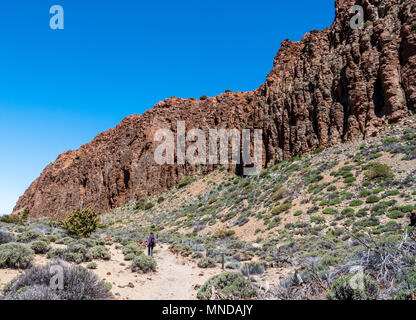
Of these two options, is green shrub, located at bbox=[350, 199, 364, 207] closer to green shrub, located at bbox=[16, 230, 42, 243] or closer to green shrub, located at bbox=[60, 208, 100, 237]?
green shrub, located at bbox=[60, 208, 100, 237]

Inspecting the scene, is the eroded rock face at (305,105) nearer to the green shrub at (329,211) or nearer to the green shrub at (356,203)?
the green shrub at (356,203)

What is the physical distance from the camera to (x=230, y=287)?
6.51 metres

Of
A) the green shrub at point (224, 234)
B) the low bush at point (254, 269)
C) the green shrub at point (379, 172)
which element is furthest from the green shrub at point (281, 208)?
the low bush at point (254, 269)

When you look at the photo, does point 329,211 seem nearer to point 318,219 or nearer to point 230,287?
point 318,219

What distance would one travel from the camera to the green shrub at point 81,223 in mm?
17203

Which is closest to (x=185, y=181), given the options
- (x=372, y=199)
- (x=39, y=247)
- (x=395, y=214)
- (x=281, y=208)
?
(x=281, y=208)

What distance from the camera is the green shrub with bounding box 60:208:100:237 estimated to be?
56.4ft

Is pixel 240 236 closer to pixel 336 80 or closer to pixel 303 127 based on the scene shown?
pixel 303 127

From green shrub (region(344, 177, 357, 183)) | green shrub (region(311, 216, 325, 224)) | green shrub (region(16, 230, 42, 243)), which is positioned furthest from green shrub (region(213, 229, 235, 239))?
green shrub (region(16, 230, 42, 243))

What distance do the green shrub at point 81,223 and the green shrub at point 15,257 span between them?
9.19 m

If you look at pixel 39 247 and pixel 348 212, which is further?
pixel 348 212

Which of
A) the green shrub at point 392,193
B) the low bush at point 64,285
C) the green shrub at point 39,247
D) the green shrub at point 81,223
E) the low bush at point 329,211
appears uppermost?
the green shrub at point 392,193

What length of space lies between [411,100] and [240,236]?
2042cm

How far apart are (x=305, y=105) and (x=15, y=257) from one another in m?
32.4
